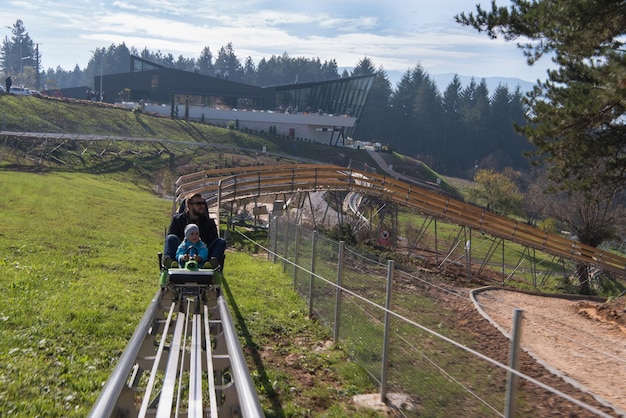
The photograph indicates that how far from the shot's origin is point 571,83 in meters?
20.0

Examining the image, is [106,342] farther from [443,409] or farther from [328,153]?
[328,153]

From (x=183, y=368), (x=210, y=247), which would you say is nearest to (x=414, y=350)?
(x=183, y=368)

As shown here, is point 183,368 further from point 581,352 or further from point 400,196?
point 400,196

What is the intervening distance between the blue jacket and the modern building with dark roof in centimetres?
7760

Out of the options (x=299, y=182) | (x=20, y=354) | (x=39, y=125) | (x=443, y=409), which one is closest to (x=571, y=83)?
(x=299, y=182)

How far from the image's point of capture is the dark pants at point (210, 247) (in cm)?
953

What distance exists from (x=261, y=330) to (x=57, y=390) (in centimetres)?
392

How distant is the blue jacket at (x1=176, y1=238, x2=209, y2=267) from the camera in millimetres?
9148

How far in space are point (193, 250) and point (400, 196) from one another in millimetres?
22504

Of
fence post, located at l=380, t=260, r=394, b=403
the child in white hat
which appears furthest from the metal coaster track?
fence post, located at l=380, t=260, r=394, b=403

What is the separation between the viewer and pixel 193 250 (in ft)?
30.1

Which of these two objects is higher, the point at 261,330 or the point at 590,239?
the point at 261,330

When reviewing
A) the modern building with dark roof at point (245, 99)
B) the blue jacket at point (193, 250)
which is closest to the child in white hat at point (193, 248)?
the blue jacket at point (193, 250)

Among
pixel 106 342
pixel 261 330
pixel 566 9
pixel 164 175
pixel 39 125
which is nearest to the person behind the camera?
pixel 106 342
